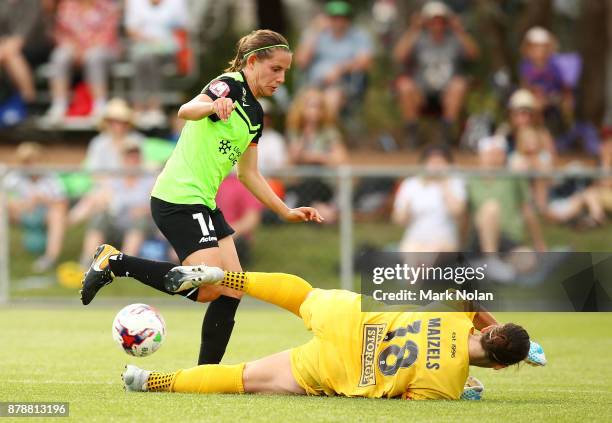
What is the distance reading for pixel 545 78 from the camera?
53.5 feet

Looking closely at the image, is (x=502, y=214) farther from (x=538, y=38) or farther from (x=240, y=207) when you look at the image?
(x=538, y=38)

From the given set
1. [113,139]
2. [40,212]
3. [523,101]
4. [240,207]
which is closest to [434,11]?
[523,101]

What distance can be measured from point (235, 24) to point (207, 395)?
Result: 13.4 meters

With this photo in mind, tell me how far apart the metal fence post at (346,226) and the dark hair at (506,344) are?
6.70 m

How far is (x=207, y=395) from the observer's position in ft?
23.3

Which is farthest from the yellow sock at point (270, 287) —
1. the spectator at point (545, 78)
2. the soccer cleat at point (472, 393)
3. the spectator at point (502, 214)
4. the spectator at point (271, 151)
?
the spectator at point (545, 78)

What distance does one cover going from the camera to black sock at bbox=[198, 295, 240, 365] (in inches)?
303

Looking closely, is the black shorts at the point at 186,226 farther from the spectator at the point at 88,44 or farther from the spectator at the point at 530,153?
the spectator at the point at 88,44

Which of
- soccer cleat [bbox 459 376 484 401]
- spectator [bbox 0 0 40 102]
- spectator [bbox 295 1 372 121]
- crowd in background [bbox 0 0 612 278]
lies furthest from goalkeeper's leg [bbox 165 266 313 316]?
spectator [bbox 0 0 40 102]

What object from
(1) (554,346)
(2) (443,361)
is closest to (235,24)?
(1) (554,346)

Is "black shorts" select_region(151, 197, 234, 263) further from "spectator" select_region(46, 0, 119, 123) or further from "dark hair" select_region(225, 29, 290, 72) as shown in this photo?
"spectator" select_region(46, 0, 119, 123)

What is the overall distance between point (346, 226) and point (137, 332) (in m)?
6.44

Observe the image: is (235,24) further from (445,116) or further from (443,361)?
(443,361)

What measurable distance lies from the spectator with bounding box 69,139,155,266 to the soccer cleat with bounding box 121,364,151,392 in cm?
635
